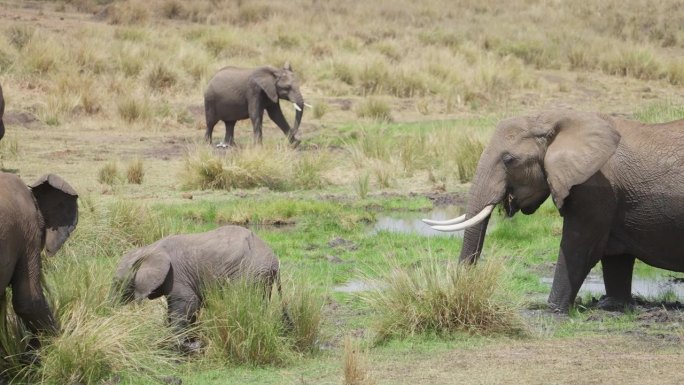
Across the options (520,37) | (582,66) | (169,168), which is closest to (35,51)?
(169,168)

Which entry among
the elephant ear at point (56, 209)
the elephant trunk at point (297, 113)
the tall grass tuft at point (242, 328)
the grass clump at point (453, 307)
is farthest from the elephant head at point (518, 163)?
the elephant trunk at point (297, 113)

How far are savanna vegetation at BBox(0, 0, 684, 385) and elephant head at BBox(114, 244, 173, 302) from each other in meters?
0.14

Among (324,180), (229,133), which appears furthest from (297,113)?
(324,180)

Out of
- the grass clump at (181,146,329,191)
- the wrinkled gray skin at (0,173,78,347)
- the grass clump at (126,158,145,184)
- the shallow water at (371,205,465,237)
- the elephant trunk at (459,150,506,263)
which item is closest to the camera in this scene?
the wrinkled gray skin at (0,173,78,347)

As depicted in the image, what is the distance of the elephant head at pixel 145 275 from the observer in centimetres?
867

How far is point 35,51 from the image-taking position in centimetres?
2677

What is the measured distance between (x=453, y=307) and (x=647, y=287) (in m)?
3.49

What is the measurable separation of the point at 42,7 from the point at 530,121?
109ft

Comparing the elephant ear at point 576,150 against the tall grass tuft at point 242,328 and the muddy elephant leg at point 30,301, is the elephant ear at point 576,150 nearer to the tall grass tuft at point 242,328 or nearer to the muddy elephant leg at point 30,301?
the tall grass tuft at point 242,328

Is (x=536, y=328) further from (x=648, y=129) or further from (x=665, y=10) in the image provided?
(x=665, y=10)

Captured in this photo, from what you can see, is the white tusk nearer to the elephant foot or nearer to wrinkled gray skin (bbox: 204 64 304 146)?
the elephant foot

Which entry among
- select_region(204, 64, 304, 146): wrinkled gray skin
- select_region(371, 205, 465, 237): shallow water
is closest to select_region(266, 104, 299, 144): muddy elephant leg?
select_region(204, 64, 304, 146): wrinkled gray skin

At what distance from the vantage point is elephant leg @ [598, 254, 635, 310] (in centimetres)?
1062

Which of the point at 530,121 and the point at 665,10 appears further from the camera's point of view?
the point at 665,10
